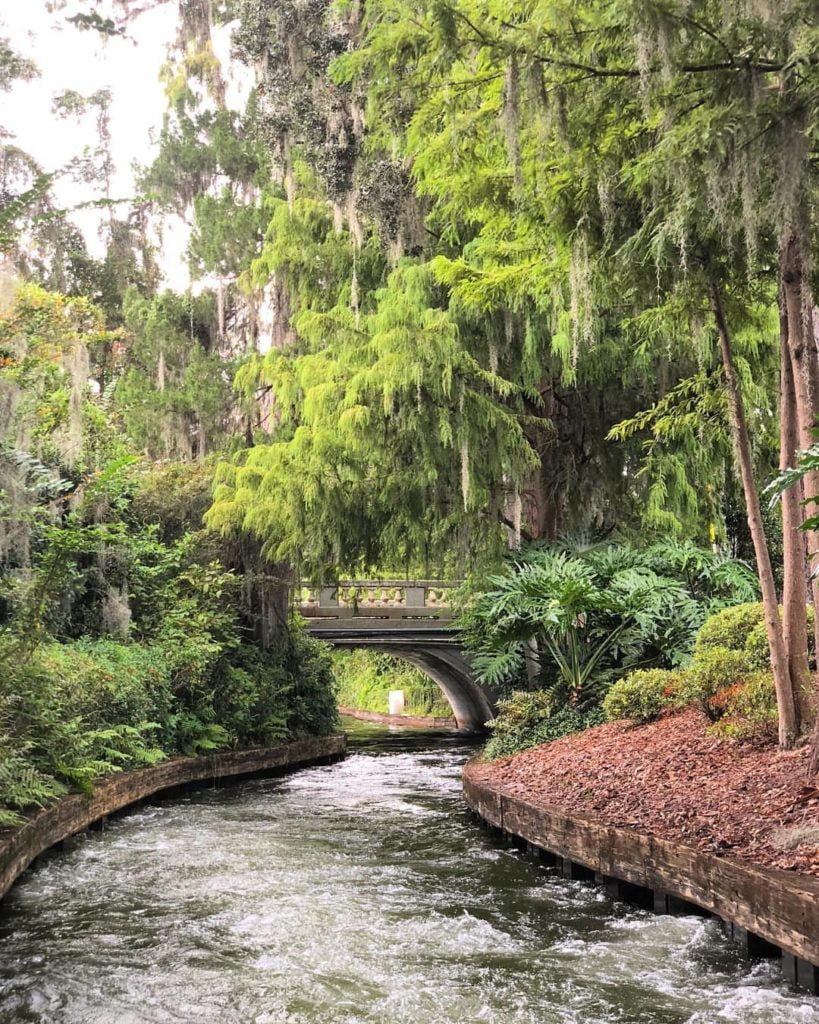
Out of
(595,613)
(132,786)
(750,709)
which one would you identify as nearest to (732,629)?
(750,709)

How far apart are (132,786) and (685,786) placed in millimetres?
6046

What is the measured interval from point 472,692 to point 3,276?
21500 mm

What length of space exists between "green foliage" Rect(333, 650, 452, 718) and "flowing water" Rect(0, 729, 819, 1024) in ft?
80.8

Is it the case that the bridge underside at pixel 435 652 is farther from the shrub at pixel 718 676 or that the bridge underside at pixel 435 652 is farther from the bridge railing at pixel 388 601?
the shrub at pixel 718 676

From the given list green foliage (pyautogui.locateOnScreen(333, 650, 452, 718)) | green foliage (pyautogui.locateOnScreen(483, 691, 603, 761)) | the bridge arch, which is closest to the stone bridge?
the bridge arch

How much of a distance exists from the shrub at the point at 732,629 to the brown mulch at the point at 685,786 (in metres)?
0.79

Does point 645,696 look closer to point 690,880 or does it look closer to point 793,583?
point 793,583

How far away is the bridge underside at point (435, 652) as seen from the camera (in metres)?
20.4

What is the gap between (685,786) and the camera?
6.54 m

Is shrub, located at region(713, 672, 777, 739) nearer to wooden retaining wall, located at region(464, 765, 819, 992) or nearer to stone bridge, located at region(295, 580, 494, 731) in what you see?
wooden retaining wall, located at region(464, 765, 819, 992)

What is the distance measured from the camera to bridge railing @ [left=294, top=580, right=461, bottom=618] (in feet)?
66.1

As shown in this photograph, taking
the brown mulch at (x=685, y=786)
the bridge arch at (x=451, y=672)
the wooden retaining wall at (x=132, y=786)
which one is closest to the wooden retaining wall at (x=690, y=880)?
the brown mulch at (x=685, y=786)

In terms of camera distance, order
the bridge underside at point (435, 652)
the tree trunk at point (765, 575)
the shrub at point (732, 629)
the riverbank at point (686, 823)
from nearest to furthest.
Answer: the riverbank at point (686, 823) < the tree trunk at point (765, 575) < the shrub at point (732, 629) < the bridge underside at point (435, 652)

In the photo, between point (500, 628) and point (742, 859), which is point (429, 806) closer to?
point (500, 628)
